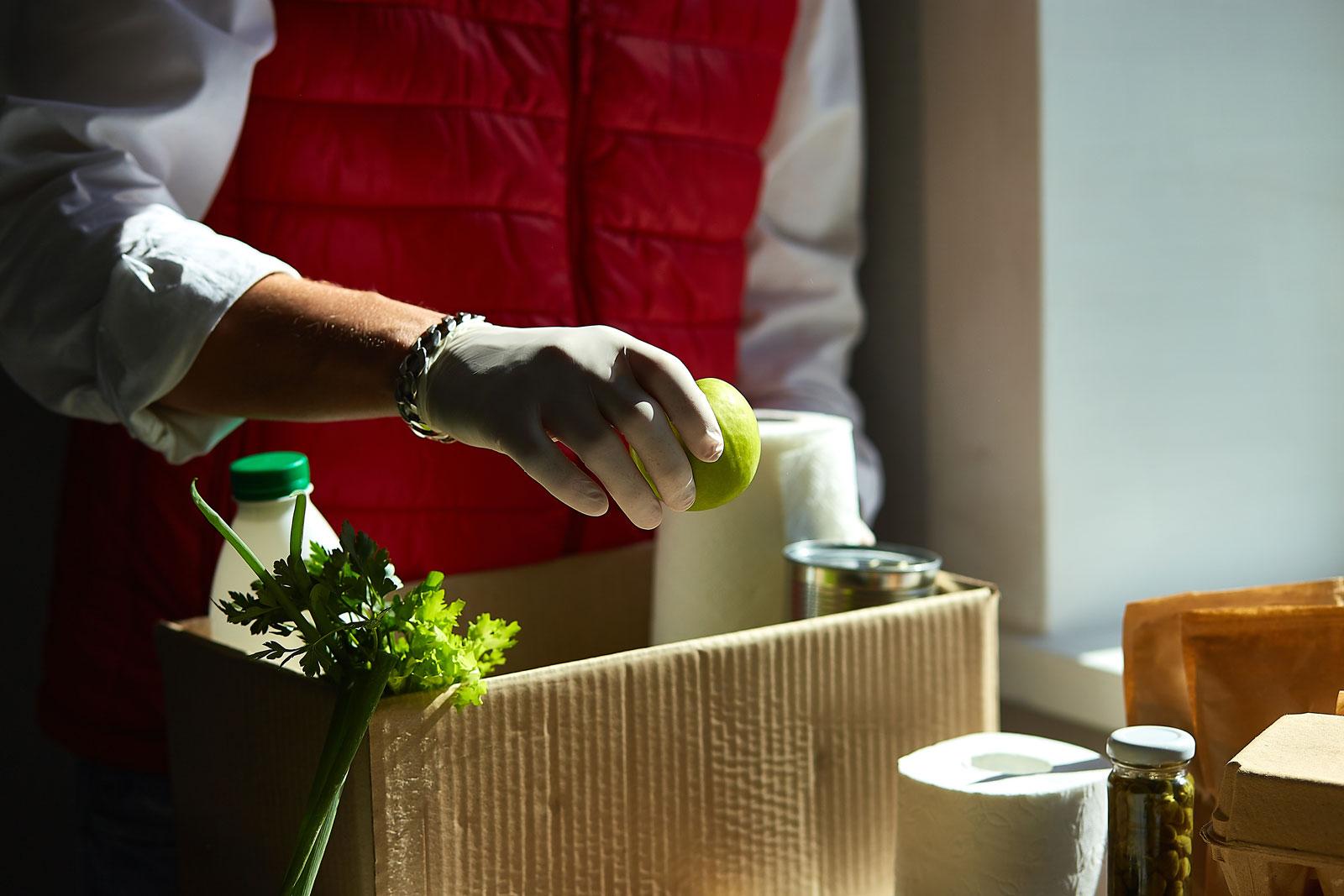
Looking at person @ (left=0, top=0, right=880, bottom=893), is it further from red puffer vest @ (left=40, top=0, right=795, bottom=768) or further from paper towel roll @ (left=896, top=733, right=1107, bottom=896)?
paper towel roll @ (left=896, top=733, right=1107, bottom=896)

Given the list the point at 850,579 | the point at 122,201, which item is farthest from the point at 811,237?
the point at 122,201

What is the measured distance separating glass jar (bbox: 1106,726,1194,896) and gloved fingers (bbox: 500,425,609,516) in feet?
0.92

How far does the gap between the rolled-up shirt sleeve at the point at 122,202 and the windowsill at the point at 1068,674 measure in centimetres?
70

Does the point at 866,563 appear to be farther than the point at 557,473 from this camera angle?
Yes

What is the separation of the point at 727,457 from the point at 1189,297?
70cm

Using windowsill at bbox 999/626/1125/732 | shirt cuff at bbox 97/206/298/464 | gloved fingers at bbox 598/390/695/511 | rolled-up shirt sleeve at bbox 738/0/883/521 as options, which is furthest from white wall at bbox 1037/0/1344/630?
shirt cuff at bbox 97/206/298/464

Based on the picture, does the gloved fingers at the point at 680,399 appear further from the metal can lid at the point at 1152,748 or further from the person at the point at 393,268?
the metal can lid at the point at 1152,748

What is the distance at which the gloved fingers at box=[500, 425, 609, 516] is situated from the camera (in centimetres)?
61

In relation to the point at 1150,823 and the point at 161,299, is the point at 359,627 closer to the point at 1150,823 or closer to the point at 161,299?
the point at 161,299

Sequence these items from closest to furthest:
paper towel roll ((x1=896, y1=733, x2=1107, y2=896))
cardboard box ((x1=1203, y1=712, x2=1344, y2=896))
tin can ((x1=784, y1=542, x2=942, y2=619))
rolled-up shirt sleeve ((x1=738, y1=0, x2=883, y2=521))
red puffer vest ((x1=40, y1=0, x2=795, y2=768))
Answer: cardboard box ((x1=1203, y1=712, x2=1344, y2=896)), paper towel roll ((x1=896, y1=733, x2=1107, y2=896)), tin can ((x1=784, y1=542, x2=942, y2=619)), red puffer vest ((x1=40, y1=0, x2=795, y2=768)), rolled-up shirt sleeve ((x1=738, y1=0, x2=883, y2=521))

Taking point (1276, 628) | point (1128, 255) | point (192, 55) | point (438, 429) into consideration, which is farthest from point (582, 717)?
point (1128, 255)

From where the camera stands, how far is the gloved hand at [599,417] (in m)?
0.61

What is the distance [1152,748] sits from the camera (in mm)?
599

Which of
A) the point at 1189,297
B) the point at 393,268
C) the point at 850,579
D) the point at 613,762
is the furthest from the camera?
the point at 1189,297
